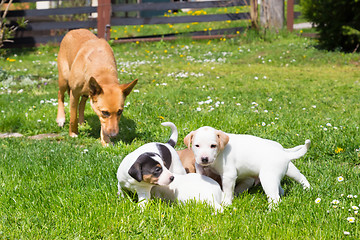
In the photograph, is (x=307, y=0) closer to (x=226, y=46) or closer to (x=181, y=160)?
(x=226, y=46)

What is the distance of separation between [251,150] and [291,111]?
3500 millimetres

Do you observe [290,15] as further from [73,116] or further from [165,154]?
[165,154]

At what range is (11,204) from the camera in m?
3.73

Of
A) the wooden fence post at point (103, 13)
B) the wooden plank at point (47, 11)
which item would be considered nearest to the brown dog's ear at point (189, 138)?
the wooden fence post at point (103, 13)

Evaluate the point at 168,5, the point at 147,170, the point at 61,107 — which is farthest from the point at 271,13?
the point at 147,170

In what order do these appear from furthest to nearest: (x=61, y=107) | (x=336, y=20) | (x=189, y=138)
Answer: (x=336, y=20) → (x=61, y=107) → (x=189, y=138)

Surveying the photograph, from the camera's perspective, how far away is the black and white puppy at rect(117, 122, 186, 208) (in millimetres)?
3393

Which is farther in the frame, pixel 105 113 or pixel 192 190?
pixel 105 113

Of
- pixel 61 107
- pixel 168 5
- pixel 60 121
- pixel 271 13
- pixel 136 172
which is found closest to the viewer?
pixel 136 172

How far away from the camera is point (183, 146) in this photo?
17.9 ft

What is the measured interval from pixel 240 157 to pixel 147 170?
2.86ft

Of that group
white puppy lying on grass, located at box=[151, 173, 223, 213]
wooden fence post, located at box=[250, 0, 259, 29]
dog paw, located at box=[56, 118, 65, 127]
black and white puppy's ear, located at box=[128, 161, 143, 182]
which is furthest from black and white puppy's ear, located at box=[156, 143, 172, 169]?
wooden fence post, located at box=[250, 0, 259, 29]

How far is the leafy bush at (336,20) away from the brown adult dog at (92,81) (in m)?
8.13

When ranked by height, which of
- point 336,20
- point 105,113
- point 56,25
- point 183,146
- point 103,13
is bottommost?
point 183,146
